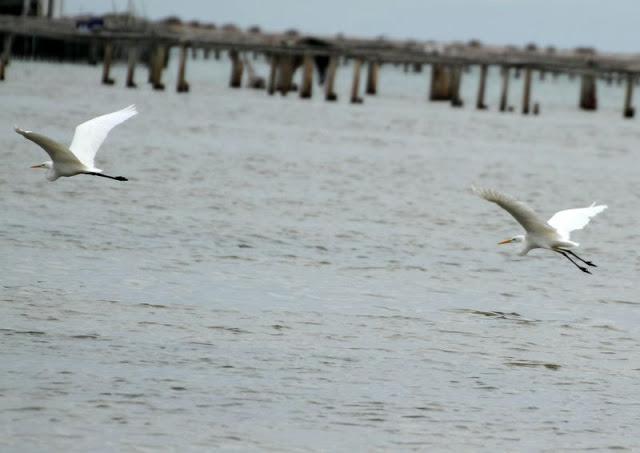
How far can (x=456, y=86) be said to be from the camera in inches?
2498

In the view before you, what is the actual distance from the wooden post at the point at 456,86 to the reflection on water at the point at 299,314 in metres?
31.4

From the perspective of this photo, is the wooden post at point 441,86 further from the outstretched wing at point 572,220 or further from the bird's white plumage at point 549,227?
the bird's white plumage at point 549,227

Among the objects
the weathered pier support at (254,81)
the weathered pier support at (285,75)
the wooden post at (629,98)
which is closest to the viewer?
the wooden post at (629,98)

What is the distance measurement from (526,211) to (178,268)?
3.94 m

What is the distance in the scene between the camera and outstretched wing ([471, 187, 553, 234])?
11.8 m

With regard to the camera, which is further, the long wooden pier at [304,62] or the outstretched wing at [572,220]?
the long wooden pier at [304,62]

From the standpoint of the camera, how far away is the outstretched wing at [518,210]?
11836 mm

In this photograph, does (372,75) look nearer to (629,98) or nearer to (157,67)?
(629,98)

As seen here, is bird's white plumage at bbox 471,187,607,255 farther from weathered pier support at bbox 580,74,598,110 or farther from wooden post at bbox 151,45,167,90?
weathered pier support at bbox 580,74,598,110

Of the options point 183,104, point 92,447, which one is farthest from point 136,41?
point 92,447

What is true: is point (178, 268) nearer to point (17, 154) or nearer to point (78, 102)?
point (17, 154)

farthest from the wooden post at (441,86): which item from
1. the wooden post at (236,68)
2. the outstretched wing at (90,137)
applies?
the outstretched wing at (90,137)

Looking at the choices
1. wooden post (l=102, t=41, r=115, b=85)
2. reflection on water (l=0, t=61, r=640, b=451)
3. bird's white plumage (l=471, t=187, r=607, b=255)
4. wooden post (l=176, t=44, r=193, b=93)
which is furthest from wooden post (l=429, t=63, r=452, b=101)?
bird's white plumage (l=471, t=187, r=607, b=255)

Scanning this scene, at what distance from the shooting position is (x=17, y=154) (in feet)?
88.5
